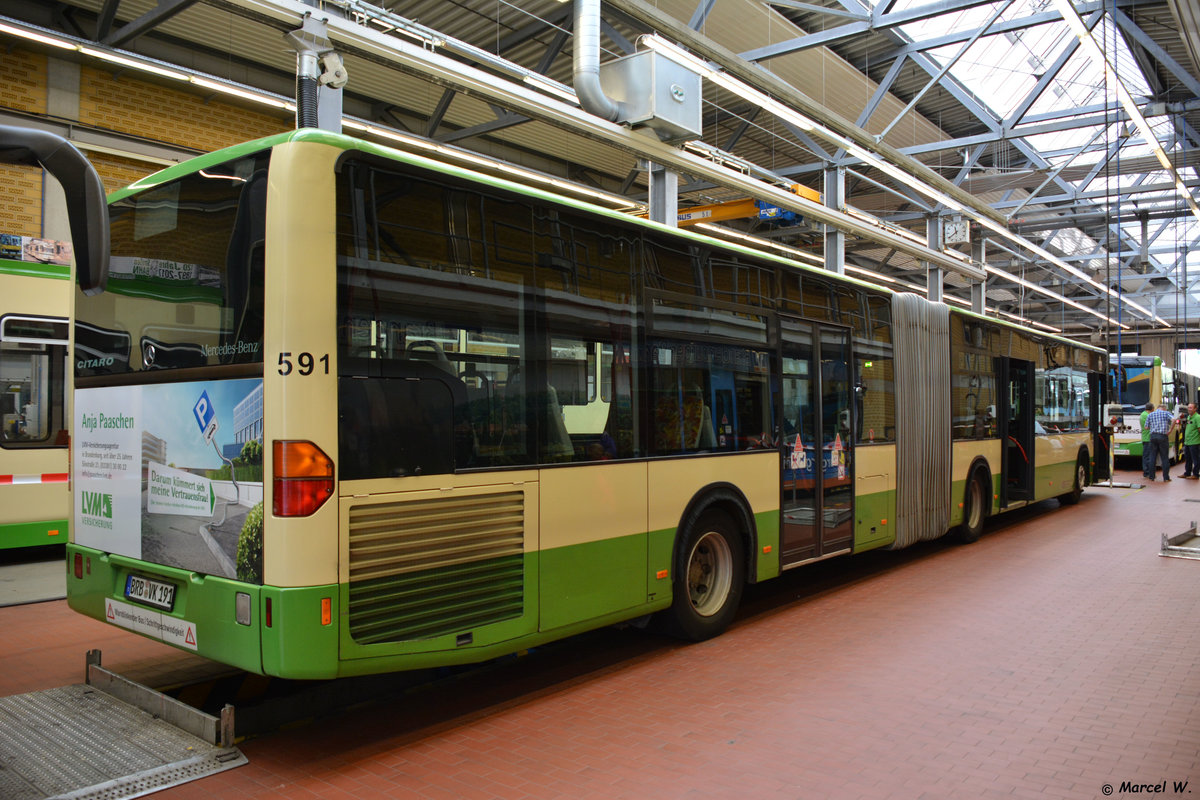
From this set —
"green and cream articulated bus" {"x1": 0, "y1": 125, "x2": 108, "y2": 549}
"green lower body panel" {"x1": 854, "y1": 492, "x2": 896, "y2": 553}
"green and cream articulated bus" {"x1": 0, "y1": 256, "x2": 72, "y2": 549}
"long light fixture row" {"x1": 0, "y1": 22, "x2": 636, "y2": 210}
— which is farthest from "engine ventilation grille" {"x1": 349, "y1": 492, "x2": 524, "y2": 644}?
"long light fixture row" {"x1": 0, "y1": 22, "x2": 636, "y2": 210}

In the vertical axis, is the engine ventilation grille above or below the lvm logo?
below

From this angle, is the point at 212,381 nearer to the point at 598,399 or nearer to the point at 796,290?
the point at 598,399

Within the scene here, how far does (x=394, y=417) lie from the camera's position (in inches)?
163

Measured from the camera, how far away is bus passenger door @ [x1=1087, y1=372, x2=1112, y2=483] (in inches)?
642

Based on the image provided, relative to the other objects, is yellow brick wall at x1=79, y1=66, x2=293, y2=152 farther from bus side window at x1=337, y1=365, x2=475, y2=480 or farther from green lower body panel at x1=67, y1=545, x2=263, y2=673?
bus side window at x1=337, y1=365, x2=475, y2=480

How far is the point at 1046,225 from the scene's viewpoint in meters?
22.4

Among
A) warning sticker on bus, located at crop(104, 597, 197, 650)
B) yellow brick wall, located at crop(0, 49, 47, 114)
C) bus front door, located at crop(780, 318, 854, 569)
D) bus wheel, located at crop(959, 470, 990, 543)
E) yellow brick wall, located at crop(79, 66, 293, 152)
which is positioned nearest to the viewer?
warning sticker on bus, located at crop(104, 597, 197, 650)

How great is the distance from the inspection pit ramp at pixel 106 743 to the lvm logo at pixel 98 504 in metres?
0.89

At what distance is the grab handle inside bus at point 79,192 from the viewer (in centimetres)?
298

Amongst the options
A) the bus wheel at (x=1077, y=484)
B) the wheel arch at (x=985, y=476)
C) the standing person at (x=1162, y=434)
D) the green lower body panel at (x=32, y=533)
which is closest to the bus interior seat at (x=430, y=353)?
the green lower body panel at (x=32, y=533)

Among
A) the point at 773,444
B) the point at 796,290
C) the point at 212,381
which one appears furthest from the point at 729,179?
the point at 212,381

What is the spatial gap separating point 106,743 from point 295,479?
162 centimetres

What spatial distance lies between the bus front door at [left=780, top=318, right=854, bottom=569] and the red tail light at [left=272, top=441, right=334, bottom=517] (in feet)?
14.3

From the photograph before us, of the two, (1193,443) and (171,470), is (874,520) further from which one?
(1193,443)
